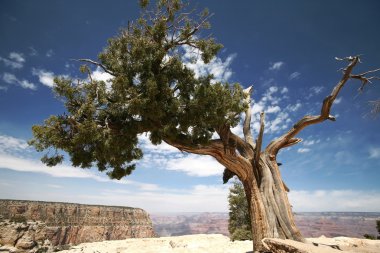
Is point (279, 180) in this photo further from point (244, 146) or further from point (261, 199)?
point (244, 146)

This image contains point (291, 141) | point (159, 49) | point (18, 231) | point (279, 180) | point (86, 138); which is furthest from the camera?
point (18, 231)

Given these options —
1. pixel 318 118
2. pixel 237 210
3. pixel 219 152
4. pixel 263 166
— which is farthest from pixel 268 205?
pixel 237 210

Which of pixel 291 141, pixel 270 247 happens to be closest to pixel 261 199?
pixel 270 247

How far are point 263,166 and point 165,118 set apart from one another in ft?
14.7

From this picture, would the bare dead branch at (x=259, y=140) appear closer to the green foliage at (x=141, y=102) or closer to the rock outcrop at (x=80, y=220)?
the green foliage at (x=141, y=102)

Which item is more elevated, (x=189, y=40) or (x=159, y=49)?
(x=189, y=40)

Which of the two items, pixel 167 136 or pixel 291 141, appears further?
pixel 291 141

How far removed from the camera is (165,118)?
33.3 feet

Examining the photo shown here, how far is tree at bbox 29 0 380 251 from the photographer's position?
9172 millimetres

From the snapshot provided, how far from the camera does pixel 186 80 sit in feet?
34.4

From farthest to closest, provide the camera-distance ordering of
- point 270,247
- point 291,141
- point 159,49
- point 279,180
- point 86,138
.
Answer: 1. point 291,141
2. point 279,180
3. point 159,49
4. point 86,138
5. point 270,247

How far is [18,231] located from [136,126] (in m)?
37.6

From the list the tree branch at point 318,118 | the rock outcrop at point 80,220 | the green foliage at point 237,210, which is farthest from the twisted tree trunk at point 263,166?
the rock outcrop at point 80,220

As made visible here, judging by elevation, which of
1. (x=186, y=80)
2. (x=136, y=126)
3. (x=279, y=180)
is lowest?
(x=279, y=180)
